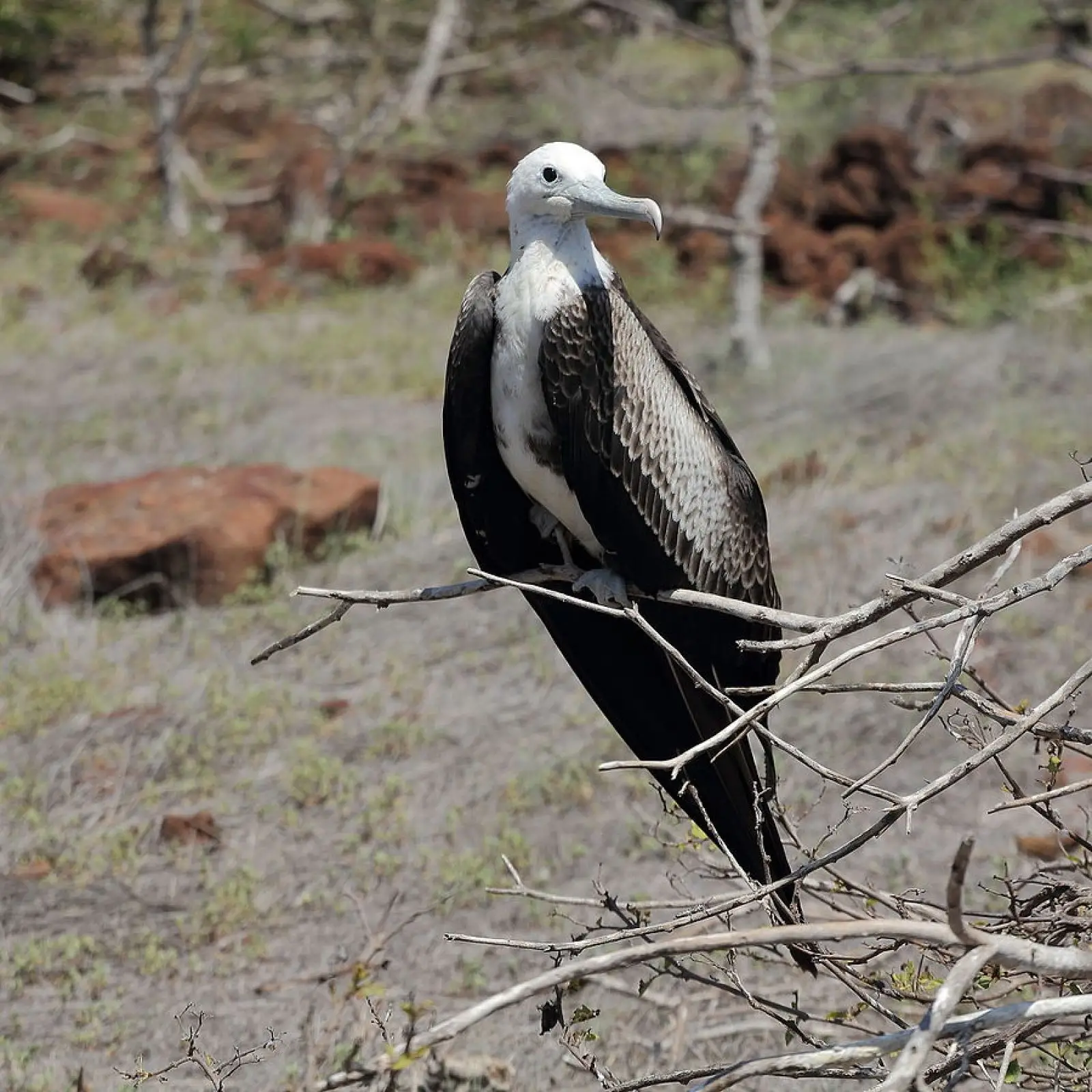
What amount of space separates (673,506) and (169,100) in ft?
27.8

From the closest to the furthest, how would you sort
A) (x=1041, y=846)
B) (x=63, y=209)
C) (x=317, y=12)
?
(x=1041, y=846)
(x=63, y=209)
(x=317, y=12)

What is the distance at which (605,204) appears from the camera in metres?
2.76

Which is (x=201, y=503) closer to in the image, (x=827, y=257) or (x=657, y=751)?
(x=657, y=751)

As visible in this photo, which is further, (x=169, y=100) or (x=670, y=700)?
(x=169, y=100)

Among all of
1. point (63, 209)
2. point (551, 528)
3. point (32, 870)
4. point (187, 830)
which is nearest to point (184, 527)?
point (187, 830)

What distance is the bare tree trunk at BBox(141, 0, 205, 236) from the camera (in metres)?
10.2

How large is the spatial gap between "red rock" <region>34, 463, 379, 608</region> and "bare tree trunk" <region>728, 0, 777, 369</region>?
9.03 feet

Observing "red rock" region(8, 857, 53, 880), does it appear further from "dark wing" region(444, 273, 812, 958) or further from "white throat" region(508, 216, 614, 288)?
"white throat" region(508, 216, 614, 288)

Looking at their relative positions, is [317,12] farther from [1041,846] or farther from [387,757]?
[1041,846]

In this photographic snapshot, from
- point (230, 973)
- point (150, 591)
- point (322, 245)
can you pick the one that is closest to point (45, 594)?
point (150, 591)

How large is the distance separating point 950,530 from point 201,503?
263 centimetres

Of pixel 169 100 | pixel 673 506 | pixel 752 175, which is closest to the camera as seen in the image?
pixel 673 506

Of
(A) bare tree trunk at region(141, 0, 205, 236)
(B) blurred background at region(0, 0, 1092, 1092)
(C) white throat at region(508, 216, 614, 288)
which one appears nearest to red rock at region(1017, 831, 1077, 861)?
(B) blurred background at region(0, 0, 1092, 1092)

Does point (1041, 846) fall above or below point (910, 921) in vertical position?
below
